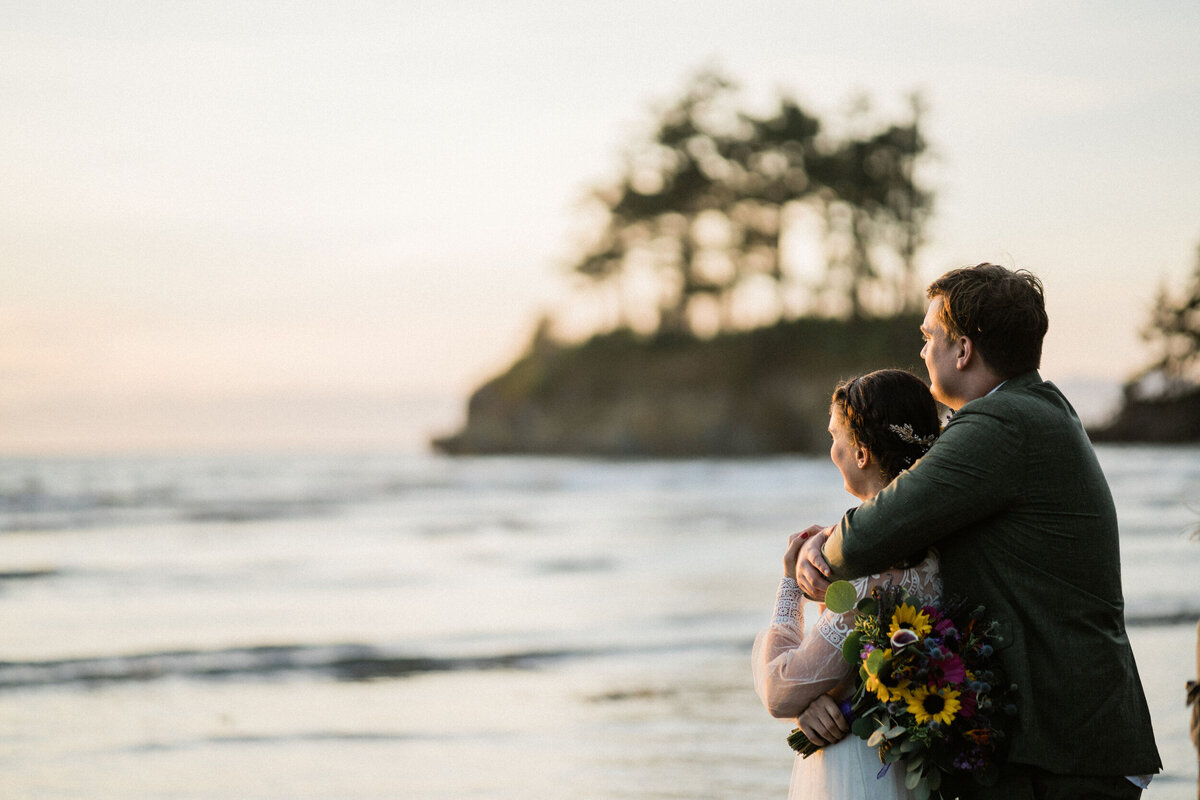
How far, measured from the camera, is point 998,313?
202 cm

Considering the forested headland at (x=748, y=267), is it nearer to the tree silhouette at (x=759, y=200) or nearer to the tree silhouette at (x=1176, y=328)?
the tree silhouette at (x=759, y=200)

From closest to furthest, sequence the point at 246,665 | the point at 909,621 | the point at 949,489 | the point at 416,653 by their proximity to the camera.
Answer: the point at 949,489, the point at 909,621, the point at 246,665, the point at 416,653

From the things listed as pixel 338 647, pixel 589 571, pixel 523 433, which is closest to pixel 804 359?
pixel 523 433

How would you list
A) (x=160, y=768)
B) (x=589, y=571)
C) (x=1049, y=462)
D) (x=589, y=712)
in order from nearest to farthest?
(x=1049, y=462) < (x=160, y=768) < (x=589, y=712) < (x=589, y=571)

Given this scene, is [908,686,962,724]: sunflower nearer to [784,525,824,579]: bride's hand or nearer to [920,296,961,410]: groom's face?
[784,525,824,579]: bride's hand

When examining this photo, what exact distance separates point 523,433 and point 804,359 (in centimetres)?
1464

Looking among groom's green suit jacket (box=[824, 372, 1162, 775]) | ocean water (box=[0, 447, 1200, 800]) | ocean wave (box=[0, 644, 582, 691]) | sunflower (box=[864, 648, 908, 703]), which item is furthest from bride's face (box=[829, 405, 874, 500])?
ocean wave (box=[0, 644, 582, 691])

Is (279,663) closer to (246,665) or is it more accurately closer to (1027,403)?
(246,665)

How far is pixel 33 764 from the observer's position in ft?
17.6

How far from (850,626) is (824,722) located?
22 centimetres

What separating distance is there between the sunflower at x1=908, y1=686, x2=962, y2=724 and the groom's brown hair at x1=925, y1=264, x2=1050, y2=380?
0.60 metres

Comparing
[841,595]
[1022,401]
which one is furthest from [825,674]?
[1022,401]

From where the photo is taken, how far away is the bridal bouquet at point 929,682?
79.1 inches

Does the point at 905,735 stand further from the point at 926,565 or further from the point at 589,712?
the point at 589,712
